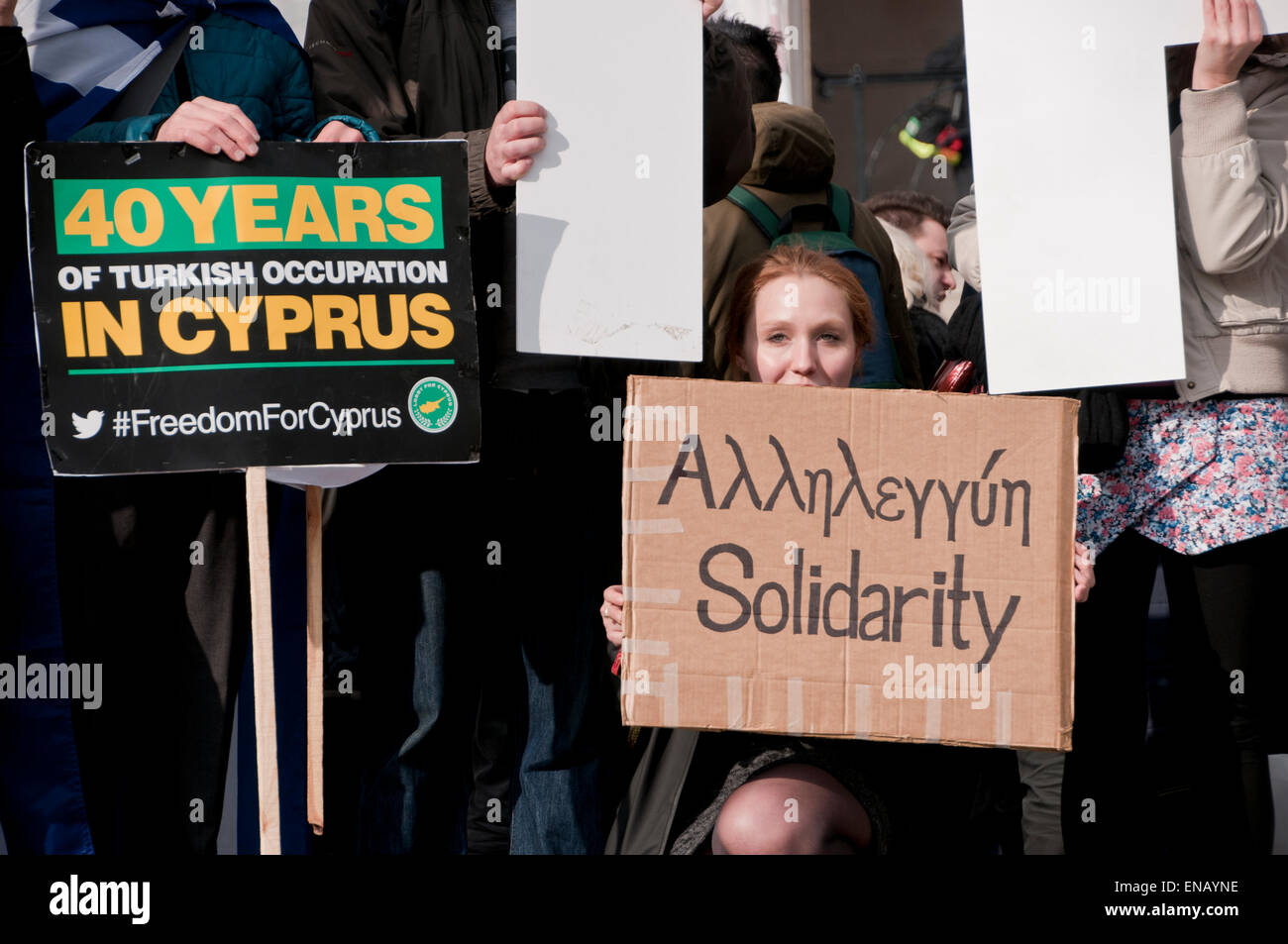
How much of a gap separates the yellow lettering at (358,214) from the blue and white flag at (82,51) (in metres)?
0.56

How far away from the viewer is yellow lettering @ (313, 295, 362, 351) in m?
2.93

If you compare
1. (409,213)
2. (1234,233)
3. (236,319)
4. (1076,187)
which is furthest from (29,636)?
(1234,233)

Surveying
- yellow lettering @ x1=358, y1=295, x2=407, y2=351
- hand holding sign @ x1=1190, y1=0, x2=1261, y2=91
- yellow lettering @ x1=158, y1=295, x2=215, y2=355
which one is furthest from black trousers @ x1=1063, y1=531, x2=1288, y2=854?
yellow lettering @ x1=158, y1=295, x2=215, y2=355

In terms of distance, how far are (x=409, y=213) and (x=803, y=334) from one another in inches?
32.0

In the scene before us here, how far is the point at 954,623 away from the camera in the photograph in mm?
2727

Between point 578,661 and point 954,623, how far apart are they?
0.91 meters

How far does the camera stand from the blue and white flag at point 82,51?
3.06 m

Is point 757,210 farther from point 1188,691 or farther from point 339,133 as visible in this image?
point 1188,691

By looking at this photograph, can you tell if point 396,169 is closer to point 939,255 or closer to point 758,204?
point 758,204

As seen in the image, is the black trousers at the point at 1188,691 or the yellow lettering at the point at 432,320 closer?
the yellow lettering at the point at 432,320

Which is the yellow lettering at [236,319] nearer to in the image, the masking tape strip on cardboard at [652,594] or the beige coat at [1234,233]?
the masking tape strip on cardboard at [652,594]

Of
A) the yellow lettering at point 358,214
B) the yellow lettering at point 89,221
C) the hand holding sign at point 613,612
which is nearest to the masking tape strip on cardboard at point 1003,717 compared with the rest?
the hand holding sign at point 613,612

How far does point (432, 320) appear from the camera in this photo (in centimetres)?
297
